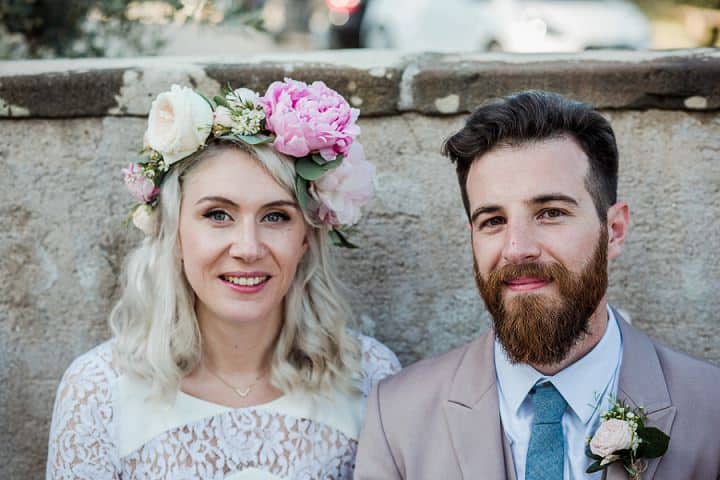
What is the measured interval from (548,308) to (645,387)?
354 millimetres

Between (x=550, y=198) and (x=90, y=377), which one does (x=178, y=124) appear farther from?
(x=550, y=198)

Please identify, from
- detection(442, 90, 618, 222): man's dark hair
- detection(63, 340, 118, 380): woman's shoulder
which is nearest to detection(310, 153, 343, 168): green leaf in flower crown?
detection(442, 90, 618, 222): man's dark hair

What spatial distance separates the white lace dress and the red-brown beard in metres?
0.71

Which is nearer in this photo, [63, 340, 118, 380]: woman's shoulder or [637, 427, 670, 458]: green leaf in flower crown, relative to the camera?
[637, 427, 670, 458]: green leaf in flower crown

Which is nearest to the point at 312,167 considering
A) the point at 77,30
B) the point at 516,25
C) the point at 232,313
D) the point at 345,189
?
the point at 345,189

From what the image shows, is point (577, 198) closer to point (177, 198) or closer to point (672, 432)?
point (672, 432)

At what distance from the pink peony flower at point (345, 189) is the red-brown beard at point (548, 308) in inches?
20.0

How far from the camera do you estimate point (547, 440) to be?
8.05ft

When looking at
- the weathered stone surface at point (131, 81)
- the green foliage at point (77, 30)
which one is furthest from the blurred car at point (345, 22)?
the weathered stone surface at point (131, 81)

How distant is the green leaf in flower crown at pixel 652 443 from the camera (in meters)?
2.33

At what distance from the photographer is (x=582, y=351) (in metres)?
2.58

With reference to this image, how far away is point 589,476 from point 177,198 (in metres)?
1.42

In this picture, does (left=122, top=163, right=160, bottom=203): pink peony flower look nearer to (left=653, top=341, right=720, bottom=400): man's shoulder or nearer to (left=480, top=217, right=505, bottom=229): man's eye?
(left=480, top=217, right=505, bottom=229): man's eye

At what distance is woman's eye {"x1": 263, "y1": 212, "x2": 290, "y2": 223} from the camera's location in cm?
275
